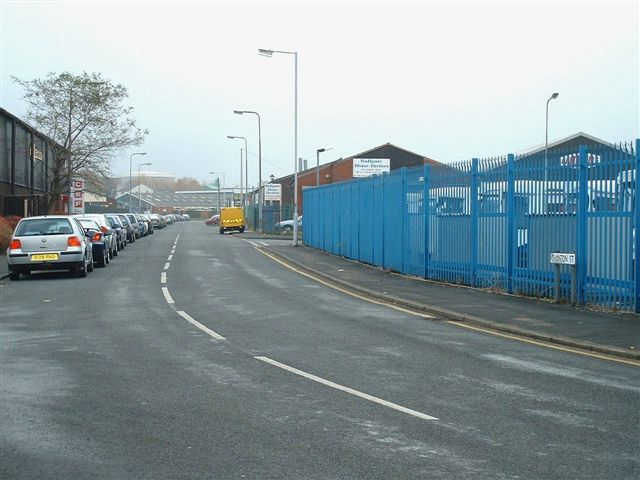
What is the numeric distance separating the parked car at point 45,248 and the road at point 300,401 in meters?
7.31

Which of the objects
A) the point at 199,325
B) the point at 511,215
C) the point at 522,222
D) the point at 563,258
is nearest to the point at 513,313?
the point at 563,258

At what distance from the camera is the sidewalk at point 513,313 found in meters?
10.4

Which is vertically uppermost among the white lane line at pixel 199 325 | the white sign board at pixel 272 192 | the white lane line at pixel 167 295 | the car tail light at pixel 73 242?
the white sign board at pixel 272 192

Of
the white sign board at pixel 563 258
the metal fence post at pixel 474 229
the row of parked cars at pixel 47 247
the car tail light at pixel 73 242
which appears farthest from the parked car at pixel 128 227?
the white sign board at pixel 563 258

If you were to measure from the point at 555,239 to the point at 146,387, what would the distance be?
28.5 feet

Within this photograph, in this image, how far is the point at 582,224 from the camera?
13.3 meters

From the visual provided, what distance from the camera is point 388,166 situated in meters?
72.8

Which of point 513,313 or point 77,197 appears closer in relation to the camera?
point 513,313

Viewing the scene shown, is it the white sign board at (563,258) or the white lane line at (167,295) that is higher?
A: the white sign board at (563,258)

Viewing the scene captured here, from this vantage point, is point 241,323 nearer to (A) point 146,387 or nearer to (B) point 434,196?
(A) point 146,387

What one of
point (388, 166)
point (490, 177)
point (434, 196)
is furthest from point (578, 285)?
point (388, 166)

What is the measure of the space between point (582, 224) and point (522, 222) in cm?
179

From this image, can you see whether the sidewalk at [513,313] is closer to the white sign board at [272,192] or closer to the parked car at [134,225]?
the parked car at [134,225]

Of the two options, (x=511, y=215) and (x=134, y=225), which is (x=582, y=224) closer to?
(x=511, y=215)
